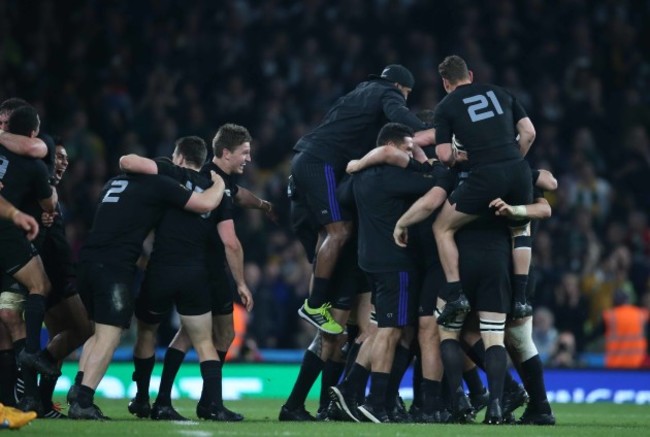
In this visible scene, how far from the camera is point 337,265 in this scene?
11.3 meters

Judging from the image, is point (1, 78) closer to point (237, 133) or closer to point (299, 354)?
point (299, 354)

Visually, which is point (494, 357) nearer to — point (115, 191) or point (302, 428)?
point (302, 428)

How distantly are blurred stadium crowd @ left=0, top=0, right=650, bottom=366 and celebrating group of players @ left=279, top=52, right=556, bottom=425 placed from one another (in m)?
6.10

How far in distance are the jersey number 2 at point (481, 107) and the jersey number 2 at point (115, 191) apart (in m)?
2.75

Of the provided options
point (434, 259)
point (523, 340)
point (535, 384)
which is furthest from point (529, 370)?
point (434, 259)

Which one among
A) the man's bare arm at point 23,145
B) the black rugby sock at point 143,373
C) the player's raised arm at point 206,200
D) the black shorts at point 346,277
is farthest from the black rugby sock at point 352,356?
the man's bare arm at point 23,145

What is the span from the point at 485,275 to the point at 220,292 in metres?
2.15

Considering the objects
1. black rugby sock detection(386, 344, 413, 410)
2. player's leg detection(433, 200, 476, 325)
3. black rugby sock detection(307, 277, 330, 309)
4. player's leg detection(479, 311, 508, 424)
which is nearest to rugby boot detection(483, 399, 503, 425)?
player's leg detection(479, 311, 508, 424)

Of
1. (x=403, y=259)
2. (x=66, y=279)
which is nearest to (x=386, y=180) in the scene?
(x=403, y=259)

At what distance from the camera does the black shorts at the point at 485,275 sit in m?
10.4

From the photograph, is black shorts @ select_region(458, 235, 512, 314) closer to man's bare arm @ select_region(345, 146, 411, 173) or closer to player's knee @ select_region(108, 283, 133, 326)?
man's bare arm @ select_region(345, 146, 411, 173)

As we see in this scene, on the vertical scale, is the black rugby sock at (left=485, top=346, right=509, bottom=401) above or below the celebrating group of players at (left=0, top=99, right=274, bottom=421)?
below

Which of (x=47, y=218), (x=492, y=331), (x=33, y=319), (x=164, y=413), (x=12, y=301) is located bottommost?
(x=164, y=413)

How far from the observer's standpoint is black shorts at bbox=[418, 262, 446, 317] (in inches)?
418
